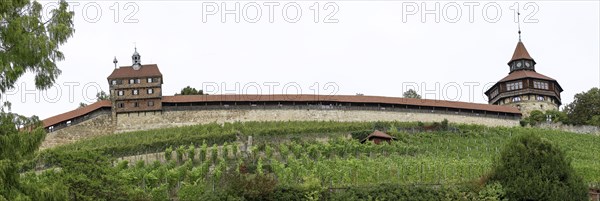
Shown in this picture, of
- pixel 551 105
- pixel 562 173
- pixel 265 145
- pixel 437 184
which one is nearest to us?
pixel 562 173

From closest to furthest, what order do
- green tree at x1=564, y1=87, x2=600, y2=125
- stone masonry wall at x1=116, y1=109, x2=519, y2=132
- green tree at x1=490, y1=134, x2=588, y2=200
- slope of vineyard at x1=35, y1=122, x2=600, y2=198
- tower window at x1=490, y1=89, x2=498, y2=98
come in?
1. green tree at x1=490, y1=134, x2=588, y2=200
2. slope of vineyard at x1=35, y1=122, x2=600, y2=198
3. stone masonry wall at x1=116, y1=109, x2=519, y2=132
4. green tree at x1=564, y1=87, x2=600, y2=125
5. tower window at x1=490, y1=89, x2=498, y2=98

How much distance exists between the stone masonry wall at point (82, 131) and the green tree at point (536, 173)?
1210 inches

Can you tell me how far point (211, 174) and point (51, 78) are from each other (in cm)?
2387

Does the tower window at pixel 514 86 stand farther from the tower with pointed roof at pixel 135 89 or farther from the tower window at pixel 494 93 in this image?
the tower with pointed roof at pixel 135 89

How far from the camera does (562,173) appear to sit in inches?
1139

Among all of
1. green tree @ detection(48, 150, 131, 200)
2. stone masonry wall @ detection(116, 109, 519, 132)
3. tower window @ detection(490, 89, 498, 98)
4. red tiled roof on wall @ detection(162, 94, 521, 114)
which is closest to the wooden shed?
stone masonry wall @ detection(116, 109, 519, 132)

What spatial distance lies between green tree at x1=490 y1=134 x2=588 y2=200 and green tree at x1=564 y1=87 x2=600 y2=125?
30.0 metres

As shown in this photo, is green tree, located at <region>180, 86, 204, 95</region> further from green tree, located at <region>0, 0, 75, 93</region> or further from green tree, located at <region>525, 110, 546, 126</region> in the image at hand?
green tree, located at <region>0, 0, 75, 93</region>

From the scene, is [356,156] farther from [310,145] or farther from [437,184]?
[437,184]

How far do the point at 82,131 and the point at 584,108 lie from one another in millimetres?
32171

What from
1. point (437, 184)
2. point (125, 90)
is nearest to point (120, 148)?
point (125, 90)

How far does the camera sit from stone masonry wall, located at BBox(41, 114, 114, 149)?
5391cm

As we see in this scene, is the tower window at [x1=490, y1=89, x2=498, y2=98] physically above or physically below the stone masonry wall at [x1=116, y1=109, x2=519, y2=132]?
above

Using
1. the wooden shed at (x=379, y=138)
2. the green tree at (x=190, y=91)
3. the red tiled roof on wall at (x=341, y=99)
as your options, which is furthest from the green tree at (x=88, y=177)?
the green tree at (x=190, y=91)
